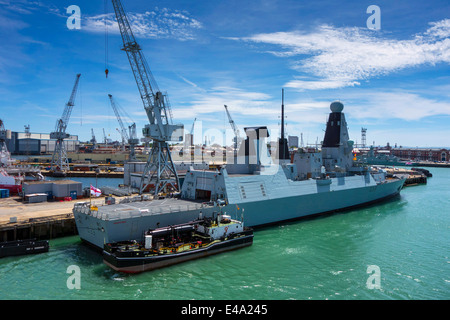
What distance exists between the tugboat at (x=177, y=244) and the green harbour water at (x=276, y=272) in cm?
52

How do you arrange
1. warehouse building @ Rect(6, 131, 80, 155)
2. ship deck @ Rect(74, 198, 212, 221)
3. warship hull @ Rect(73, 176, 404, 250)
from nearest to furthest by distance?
warship hull @ Rect(73, 176, 404, 250) < ship deck @ Rect(74, 198, 212, 221) < warehouse building @ Rect(6, 131, 80, 155)

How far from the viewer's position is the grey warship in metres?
21.3

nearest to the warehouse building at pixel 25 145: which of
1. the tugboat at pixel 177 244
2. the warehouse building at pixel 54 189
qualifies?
the warehouse building at pixel 54 189

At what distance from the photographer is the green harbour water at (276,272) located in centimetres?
1557

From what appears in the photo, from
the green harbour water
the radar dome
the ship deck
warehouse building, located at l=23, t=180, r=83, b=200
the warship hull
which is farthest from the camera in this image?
the radar dome

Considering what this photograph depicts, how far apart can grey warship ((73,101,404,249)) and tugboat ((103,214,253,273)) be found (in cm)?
122

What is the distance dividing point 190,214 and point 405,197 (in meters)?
40.2

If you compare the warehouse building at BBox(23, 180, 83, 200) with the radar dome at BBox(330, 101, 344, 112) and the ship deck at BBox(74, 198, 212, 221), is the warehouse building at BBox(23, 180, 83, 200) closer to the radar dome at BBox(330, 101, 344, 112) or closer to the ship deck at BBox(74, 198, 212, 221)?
the ship deck at BBox(74, 198, 212, 221)

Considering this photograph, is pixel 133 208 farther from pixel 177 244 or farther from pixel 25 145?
pixel 25 145

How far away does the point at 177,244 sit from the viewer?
20.0 meters

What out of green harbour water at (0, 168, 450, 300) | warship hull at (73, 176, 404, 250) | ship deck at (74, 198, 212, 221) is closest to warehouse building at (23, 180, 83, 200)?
green harbour water at (0, 168, 450, 300)

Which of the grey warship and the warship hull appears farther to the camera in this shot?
the grey warship

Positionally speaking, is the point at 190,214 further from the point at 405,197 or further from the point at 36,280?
the point at 405,197

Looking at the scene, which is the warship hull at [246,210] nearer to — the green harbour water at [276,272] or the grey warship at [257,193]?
the grey warship at [257,193]
